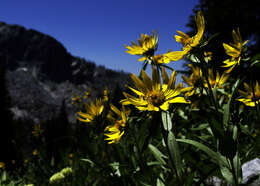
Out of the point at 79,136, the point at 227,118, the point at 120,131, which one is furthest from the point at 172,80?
the point at 79,136

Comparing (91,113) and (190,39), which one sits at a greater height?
(190,39)

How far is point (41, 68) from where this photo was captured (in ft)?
493

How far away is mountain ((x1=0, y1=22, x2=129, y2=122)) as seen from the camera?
127m

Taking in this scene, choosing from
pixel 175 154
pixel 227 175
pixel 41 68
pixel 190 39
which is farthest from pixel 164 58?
pixel 41 68

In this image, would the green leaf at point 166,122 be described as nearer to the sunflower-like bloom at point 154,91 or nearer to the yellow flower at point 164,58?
the sunflower-like bloom at point 154,91

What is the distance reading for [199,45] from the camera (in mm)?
1018

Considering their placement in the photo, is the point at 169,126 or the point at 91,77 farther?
the point at 91,77

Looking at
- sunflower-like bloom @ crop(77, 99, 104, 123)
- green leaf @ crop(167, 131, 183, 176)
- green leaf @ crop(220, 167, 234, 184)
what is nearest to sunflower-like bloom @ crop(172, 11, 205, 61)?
green leaf @ crop(167, 131, 183, 176)

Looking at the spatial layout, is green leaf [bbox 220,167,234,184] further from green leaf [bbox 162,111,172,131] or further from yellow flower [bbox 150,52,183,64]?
yellow flower [bbox 150,52,183,64]

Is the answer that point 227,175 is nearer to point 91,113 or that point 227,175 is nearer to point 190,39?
point 190,39

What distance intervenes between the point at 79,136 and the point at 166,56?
3.30 ft

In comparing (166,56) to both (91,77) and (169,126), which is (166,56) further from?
(91,77)

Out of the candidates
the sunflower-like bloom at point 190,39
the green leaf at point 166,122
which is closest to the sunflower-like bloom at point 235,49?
the sunflower-like bloom at point 190,39

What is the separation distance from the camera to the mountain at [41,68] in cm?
12694
